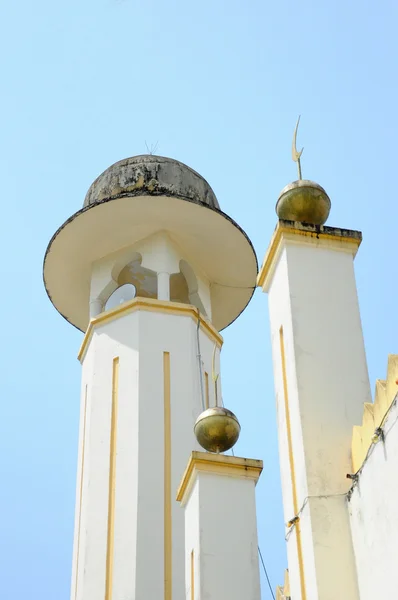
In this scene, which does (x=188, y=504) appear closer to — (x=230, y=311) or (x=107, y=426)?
(x=107, y=426)

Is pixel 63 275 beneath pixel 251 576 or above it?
above

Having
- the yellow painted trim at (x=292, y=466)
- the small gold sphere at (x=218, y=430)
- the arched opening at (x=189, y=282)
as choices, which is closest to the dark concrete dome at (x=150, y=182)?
the arched opening at (x=189, y=282)

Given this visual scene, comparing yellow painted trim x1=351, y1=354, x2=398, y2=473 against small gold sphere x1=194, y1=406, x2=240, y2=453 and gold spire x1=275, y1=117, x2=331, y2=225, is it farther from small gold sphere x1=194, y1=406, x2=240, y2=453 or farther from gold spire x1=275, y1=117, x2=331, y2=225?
small gold sphere x1=194, y1=406, x2=240, y2=453

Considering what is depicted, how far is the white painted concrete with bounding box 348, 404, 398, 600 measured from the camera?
4.00 meters

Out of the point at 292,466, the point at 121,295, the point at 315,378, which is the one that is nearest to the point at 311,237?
the point at 315,378

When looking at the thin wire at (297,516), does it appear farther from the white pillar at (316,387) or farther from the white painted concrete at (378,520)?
the white painted concrete at (378,520)

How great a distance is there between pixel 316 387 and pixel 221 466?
1.59 metres

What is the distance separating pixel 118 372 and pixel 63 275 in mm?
1939

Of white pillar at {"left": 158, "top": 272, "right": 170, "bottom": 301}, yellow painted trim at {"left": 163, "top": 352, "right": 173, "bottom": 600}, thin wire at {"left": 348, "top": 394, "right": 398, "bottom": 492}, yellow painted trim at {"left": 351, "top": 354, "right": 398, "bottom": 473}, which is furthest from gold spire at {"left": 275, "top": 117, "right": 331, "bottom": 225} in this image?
white pillar at {"left": 158, "top": 272, "right": 170, "bottom": 301}

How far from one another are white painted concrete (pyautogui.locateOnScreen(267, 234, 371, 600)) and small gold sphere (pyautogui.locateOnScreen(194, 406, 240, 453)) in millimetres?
1178

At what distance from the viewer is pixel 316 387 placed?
488 centimetres

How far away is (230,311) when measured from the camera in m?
11.8

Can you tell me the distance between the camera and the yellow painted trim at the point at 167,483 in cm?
813

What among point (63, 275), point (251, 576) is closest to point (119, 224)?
point (63, 275)
